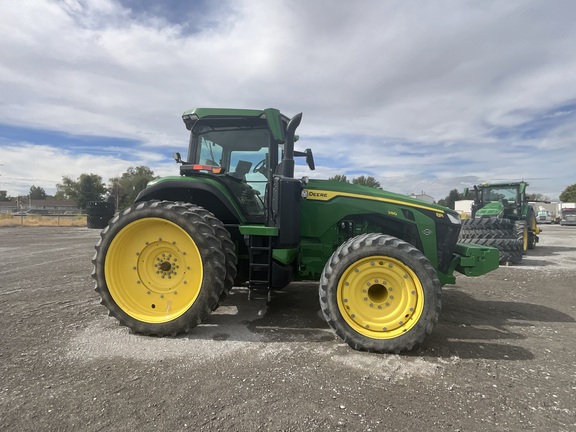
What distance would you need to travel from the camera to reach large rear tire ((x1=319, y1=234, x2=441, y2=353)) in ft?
10.7

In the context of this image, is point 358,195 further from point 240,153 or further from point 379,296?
point 240,153

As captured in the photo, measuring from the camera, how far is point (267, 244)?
3900 millimetres

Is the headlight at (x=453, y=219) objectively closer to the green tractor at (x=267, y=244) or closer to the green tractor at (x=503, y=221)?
the green tractor at (x=267, y=244)

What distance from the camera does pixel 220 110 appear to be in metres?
4.36

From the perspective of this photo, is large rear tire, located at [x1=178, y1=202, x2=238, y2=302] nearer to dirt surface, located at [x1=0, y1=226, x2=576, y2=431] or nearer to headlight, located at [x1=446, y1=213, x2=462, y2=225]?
dirt surface, located at [x1=0, y1=226, x2=576, y2=431]

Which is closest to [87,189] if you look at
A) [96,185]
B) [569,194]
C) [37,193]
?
[96,185]

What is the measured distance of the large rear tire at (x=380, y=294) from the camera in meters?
3.25

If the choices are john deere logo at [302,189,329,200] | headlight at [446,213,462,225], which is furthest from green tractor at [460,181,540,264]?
john deere logo at [302,189,329,200]

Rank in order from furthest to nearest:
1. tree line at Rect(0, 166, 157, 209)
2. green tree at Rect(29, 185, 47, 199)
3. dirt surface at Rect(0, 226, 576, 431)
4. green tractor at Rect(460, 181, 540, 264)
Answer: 1. green tree at Rect(29, 185, 47, 199)
2. tree line at Rect(0, 166, 157, 209)
3. green tractor at Rect(460, 181, 540, 264)
4. dirt surface at Rect(0, 226, 576, 431)

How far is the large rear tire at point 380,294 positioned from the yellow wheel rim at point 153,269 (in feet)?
5.02

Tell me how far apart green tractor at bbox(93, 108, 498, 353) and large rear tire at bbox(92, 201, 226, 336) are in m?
0.01

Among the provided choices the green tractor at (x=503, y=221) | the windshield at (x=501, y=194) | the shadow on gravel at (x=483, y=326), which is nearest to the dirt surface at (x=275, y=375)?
the shadow on gravel at (x=483, y=326)

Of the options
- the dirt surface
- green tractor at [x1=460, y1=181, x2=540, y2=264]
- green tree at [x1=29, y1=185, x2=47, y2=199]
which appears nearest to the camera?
the dirt surface

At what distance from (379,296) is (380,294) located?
0.02 metres
